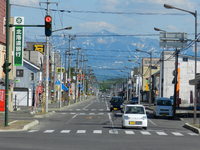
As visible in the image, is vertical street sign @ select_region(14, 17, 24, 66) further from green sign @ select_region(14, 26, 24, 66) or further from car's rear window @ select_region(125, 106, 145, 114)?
car's rear window @ select_region(125, 106, 145, 114)

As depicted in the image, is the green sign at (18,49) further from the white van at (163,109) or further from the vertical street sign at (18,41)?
the white van at (163,109)

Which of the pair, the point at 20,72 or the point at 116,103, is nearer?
the point at 116,103

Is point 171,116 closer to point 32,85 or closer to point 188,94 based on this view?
point 32,85

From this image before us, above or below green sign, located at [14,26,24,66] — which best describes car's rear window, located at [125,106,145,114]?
below

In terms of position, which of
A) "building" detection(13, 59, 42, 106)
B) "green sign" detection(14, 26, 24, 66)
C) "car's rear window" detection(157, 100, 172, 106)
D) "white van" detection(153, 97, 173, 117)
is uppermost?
"green sign" detection(14, 26, 24, 66)

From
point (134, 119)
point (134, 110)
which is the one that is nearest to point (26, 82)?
point (134, 110)

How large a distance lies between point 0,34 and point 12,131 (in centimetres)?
2788

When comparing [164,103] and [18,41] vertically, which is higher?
[18,41]

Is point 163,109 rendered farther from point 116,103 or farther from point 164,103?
point 116,103

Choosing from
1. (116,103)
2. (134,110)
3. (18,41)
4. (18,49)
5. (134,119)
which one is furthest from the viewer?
(116,103)

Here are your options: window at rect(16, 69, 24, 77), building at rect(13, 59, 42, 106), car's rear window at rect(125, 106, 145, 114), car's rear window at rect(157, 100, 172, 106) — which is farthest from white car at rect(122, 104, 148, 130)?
window at rect(16, 69, 24, 77)

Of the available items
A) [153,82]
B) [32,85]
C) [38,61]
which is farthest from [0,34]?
[153,82]

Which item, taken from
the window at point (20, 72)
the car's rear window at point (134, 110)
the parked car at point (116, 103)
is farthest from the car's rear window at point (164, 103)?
the window at point (20, 72)

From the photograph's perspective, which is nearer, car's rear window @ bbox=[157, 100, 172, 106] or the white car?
the white car
